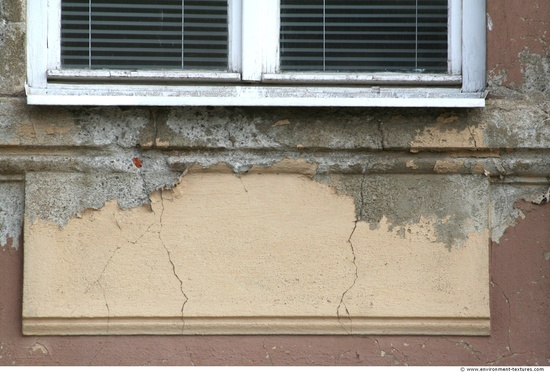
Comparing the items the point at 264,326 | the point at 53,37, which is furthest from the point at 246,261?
the point at 53,37

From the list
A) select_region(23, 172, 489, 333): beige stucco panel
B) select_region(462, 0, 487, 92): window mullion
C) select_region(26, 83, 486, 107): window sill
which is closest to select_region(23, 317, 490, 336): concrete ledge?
select_region(23, 172, 489, 333): beige stucco panel

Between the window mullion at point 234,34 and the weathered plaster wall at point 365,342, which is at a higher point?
the window mullion at point 234,34

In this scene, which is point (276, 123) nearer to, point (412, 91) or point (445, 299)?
point (412, 91)

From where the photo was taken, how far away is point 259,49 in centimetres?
338

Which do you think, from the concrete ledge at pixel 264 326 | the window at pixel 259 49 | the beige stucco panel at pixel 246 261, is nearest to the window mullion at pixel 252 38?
the window at pixel 259 49

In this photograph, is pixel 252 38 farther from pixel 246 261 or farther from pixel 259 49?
pixel 246 261

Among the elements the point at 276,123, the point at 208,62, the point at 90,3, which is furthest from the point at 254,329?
the point at 90,3

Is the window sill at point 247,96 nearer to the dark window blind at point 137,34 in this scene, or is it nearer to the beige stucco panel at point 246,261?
the dark window blind at point 137,34

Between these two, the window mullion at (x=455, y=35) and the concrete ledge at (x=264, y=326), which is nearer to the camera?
the concrete ledge at (x=264, y=326)

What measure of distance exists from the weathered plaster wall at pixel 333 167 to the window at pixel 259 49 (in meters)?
0.10

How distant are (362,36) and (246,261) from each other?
1043 millimetres

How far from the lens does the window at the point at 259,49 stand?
333cm

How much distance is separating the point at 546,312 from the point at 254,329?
116 centimetres

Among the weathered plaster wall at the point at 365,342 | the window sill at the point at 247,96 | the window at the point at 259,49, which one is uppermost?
the window at the point at 259,49
